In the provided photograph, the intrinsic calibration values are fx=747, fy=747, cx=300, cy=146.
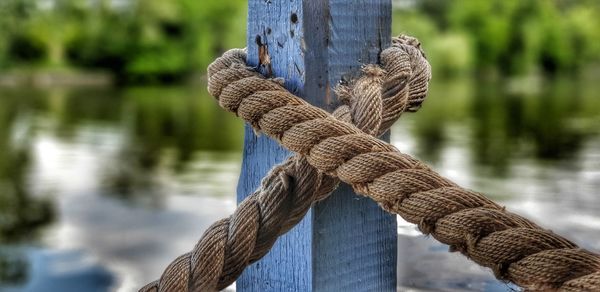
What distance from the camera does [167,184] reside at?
393 inches

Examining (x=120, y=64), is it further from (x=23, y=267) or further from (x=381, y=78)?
(x=381, y=78)

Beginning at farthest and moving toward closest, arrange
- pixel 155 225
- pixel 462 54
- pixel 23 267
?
pixel 462 54, pixel 155 225, pixel 23 267

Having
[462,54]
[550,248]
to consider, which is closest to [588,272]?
[550,248]

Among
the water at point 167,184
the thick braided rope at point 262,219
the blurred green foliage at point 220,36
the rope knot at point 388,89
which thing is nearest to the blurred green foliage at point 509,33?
the blurred green foliage at point 220,36

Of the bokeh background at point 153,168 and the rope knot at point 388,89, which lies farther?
the bokeh background at point 153,168

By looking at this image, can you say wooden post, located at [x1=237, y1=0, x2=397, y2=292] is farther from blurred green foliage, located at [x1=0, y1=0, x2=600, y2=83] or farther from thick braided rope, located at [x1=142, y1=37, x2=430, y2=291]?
blurred green foliage, located at [x1=0, y1=0, x2=600, y2=83]

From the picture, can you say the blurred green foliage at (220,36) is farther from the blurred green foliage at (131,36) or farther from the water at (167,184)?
the water at (167,184)

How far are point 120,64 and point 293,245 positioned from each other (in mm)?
49251

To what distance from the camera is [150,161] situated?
1284cm

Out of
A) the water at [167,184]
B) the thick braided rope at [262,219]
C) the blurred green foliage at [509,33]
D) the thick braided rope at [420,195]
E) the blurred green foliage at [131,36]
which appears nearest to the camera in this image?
the thick braided rope at [420,195]

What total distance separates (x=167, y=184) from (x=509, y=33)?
47088mm

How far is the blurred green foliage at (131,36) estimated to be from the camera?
4350 centimetres

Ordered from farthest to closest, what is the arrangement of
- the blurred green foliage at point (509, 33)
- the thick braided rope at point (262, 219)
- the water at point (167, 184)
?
the blurred green foliage at point (509, 33) → the water at point (167, 184) → the thick braided rope at point (262, 219)

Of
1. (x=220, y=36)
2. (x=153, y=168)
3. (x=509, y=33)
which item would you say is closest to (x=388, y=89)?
(x=153, y=168)
